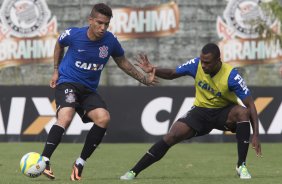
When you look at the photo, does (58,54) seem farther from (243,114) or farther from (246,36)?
(246,36)

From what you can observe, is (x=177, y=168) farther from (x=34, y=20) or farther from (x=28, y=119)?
(x=34, y=20)

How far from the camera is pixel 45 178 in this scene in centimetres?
1091

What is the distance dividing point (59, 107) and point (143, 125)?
909cm

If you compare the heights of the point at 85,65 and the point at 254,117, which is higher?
the point at 85,65

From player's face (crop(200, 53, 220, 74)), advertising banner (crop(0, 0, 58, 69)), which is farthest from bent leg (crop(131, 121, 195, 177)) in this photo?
advertising banner (crop(0, 0, 58, 69))

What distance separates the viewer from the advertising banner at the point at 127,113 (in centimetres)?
1927

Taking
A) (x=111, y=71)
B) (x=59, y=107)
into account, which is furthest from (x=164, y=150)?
(x=111, y=71)

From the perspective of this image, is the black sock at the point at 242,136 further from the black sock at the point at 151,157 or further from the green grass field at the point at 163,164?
the black sock at the point at 151,157

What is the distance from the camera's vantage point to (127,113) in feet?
64.5

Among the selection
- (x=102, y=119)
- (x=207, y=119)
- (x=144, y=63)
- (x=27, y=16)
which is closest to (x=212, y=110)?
(x=207, y=119)

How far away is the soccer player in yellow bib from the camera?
1073 cm

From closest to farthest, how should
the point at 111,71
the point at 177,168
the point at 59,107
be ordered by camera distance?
the point at 59,107, the point at 177,168, the point at 111,71

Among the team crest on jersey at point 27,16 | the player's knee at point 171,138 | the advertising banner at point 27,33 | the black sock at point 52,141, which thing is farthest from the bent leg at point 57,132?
the team crest on jersey at point 27,16

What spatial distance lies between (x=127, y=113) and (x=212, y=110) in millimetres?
8705
